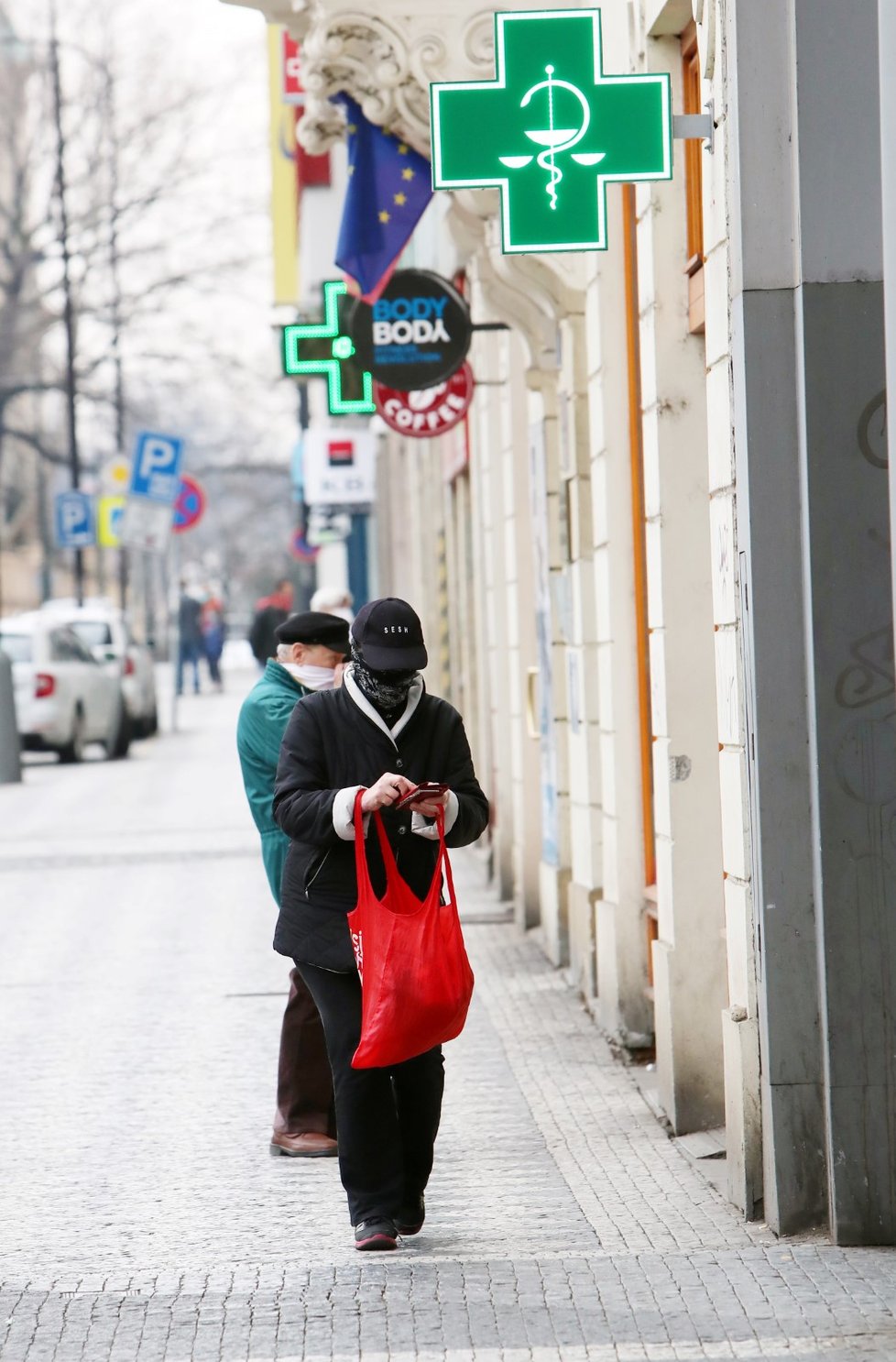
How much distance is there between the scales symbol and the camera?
6844mm

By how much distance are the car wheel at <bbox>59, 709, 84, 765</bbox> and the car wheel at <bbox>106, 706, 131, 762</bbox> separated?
44 centimetres

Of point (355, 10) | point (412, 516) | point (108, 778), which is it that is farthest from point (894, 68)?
point (108, 778)

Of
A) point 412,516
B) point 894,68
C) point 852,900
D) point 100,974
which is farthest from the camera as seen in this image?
point 412,516

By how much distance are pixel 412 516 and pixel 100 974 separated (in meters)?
11.3

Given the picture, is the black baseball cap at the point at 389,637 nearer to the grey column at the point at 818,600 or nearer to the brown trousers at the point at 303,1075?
the grey column at the point at 818,600

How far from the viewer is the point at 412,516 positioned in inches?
859

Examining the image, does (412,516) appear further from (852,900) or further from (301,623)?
(852,900)

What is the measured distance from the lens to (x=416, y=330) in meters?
11.9

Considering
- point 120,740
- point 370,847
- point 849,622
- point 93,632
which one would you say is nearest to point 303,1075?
point 370,847

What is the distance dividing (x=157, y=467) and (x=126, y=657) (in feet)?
9.40

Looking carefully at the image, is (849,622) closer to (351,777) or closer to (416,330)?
(351,777)

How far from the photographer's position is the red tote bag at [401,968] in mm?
5906

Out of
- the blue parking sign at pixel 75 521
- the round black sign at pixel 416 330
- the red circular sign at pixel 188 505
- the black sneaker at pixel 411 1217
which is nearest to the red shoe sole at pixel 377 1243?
the black sneaker at pixel 411 1217

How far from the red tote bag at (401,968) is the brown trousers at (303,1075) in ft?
4.72
